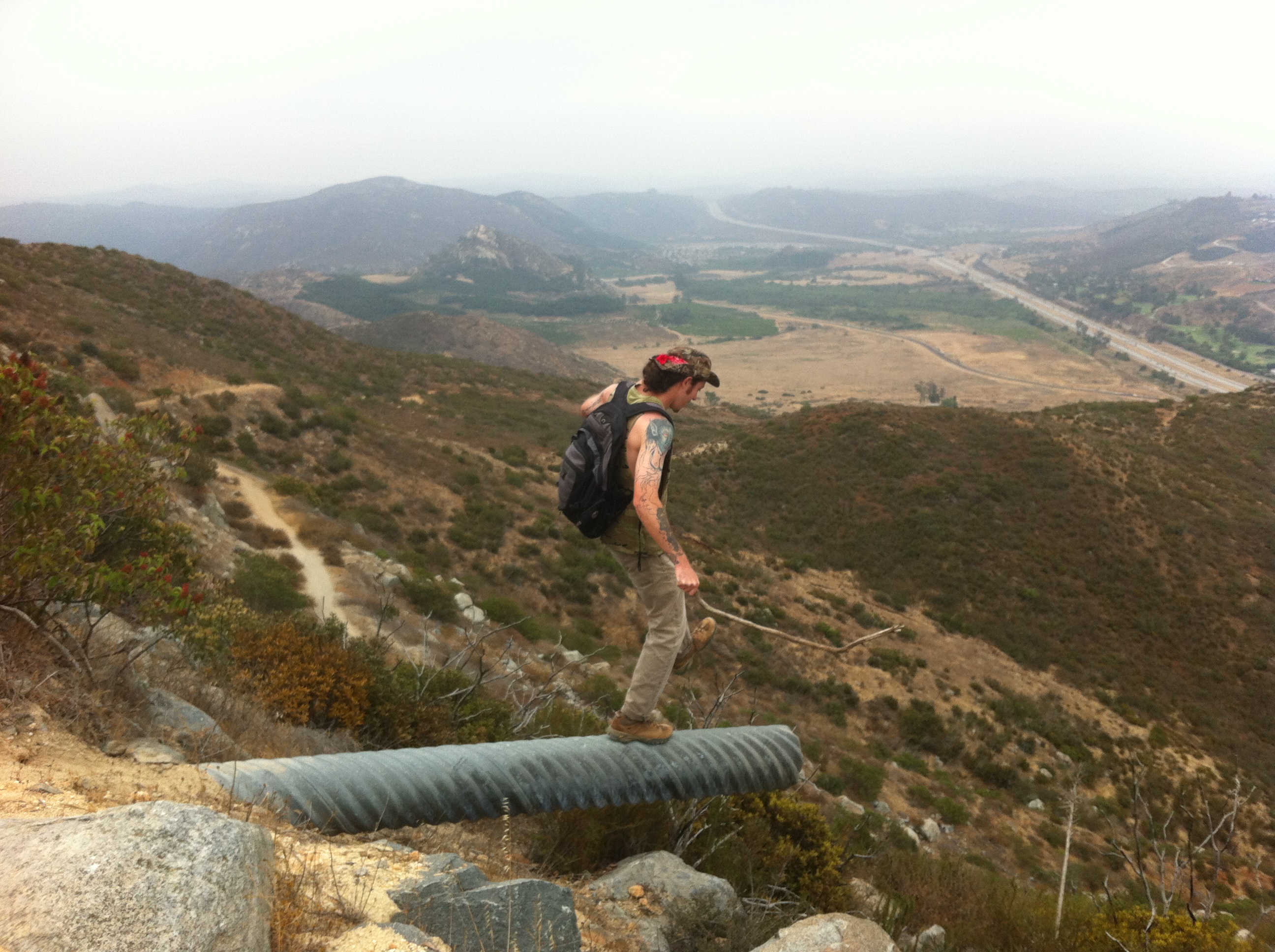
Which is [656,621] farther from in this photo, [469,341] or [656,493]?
[469,341]

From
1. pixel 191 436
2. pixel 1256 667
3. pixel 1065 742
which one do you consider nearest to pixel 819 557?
pixel 1065 742

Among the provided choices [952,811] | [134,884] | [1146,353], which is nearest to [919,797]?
[952,811]

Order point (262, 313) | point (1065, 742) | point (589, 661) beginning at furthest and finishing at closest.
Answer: point (262, 313)
point (1065, 742)
point (589, 661)

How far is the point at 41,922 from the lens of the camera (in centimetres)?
193

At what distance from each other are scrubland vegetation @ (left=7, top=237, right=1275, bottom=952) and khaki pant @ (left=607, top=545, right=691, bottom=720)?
120 cm

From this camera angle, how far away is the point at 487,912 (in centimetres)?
300

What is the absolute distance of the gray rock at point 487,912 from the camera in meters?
2.89

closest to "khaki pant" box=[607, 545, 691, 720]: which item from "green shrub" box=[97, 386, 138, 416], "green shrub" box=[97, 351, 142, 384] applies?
"green shrub" box=[97, 386, 138, 416]

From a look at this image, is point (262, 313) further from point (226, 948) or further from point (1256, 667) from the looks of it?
point (1256, 667)

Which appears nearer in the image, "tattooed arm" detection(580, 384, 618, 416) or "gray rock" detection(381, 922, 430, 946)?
"gray rock" detection(381, 922, 430, 946)

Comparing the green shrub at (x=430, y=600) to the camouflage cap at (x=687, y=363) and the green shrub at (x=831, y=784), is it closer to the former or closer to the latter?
the green shrub at (x=831, y=784)

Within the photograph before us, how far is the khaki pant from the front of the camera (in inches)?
171

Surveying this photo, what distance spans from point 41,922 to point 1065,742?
22184 millimetres

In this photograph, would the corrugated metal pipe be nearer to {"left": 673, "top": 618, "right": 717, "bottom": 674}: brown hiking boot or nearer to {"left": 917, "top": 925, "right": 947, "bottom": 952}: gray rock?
{"left": 673, "top": 618, "right": 717, "bottom": 674}: brown hiking boot
